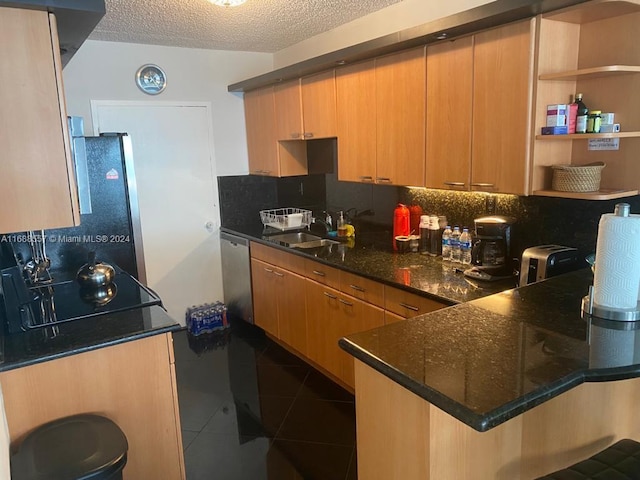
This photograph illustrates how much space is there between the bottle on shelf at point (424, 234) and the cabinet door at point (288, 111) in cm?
126

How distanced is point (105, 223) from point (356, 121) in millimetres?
1841

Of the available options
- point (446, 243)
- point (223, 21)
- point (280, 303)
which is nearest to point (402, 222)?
point (446, 243)

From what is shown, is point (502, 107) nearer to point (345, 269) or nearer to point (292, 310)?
point (345, 269)

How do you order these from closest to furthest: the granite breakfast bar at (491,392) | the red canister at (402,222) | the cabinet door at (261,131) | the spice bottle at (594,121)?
the granite breakfast bar at (491,392) → the spice bottle at (594,121) → the red canister at (402,222) → the cabinet door at (261,131)

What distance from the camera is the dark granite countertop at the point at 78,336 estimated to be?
171cm

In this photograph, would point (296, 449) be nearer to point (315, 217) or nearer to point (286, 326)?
point (286, 326)

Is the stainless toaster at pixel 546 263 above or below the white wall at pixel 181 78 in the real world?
below

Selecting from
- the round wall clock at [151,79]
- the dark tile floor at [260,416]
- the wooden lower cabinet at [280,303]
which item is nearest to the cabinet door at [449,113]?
the wooden lower cabinet at [280,303]

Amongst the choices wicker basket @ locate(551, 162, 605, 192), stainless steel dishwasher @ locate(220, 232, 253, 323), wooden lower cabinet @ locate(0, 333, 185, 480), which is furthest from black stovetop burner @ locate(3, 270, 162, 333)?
wicker basket @ locate(551, 162, 605, 192)

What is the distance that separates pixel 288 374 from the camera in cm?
343

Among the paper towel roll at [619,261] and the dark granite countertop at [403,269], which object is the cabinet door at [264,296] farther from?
the paper towel roll at [619,261]

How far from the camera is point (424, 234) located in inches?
120

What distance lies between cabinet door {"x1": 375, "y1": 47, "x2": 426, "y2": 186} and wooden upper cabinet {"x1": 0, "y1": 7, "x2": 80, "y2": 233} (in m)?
1.75

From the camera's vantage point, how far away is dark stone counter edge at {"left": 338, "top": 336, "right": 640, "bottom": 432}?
3.51 feet
